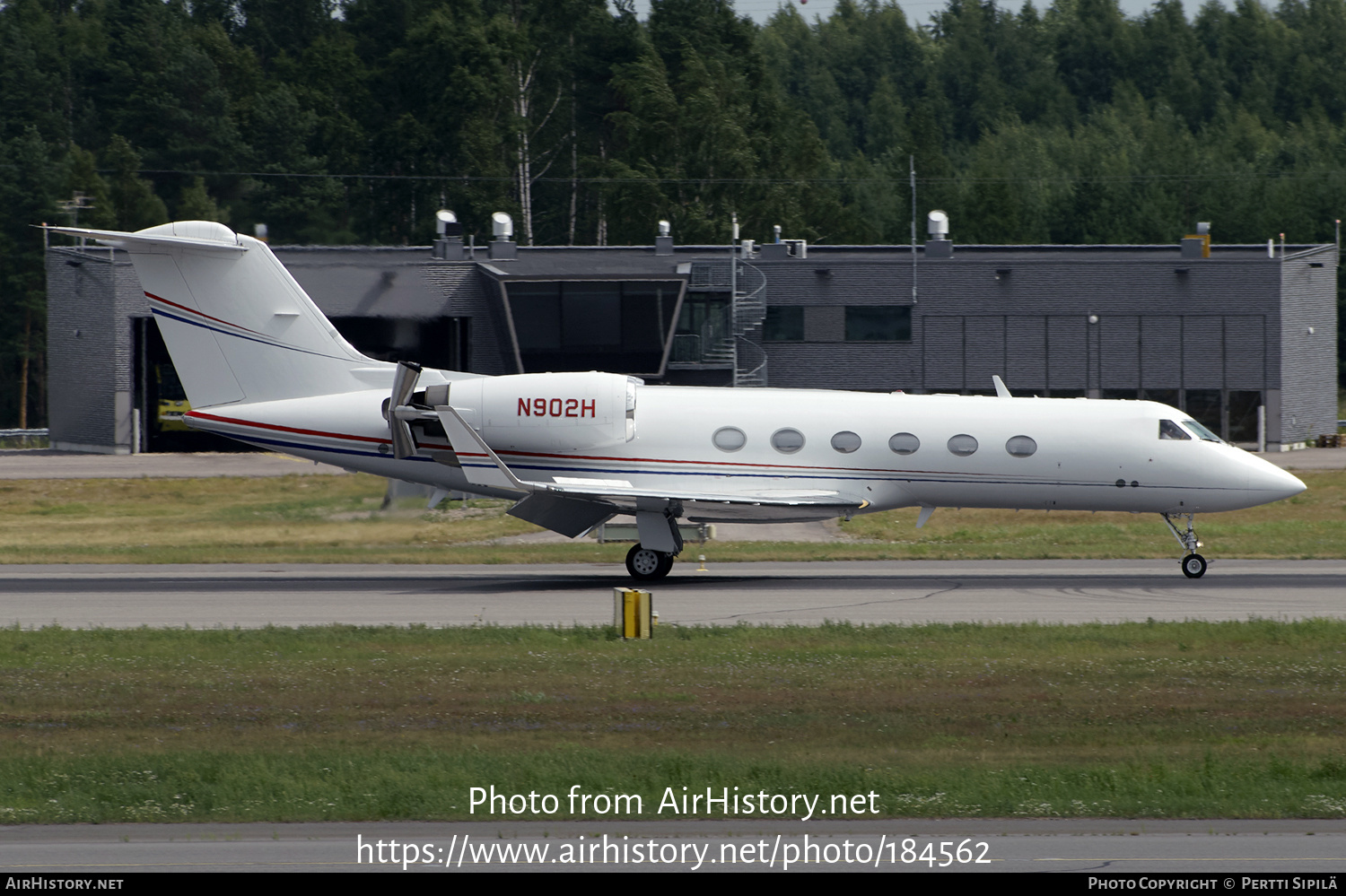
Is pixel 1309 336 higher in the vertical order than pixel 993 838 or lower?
higher

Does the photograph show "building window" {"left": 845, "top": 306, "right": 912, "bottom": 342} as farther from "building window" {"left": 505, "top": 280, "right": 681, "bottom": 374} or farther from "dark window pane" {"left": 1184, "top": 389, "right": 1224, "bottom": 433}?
"dark window pane" {"left": 1184, "top": 389, "right": 1224, "bottom": 433}

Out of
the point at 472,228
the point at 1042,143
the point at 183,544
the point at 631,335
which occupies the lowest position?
the point at 183,544

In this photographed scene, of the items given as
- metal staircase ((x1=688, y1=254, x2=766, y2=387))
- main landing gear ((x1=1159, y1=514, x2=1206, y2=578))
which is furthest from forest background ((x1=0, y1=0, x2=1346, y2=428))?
main landing gear ((x1=1159, y1=514, x2=1206, y2=578))

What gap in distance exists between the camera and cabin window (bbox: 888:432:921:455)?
25.6 meters

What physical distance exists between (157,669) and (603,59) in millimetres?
81020

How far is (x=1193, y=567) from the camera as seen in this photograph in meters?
25.3

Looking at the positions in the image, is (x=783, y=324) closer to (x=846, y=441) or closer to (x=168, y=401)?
(x=168, y=401)

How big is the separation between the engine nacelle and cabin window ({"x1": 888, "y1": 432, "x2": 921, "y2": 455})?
14.8 ft

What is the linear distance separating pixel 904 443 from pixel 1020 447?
1.99 metres

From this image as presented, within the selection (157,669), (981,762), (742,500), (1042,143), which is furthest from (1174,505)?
(1042,143)

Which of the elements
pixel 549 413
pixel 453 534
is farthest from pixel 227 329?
pixel 453 534

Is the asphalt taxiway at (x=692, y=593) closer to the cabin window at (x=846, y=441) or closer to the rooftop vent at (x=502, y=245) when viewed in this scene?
the cabin window at (x=846, y=441)

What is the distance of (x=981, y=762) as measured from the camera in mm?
12586

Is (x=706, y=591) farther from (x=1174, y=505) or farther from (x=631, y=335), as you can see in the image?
(x=631, y=335)
